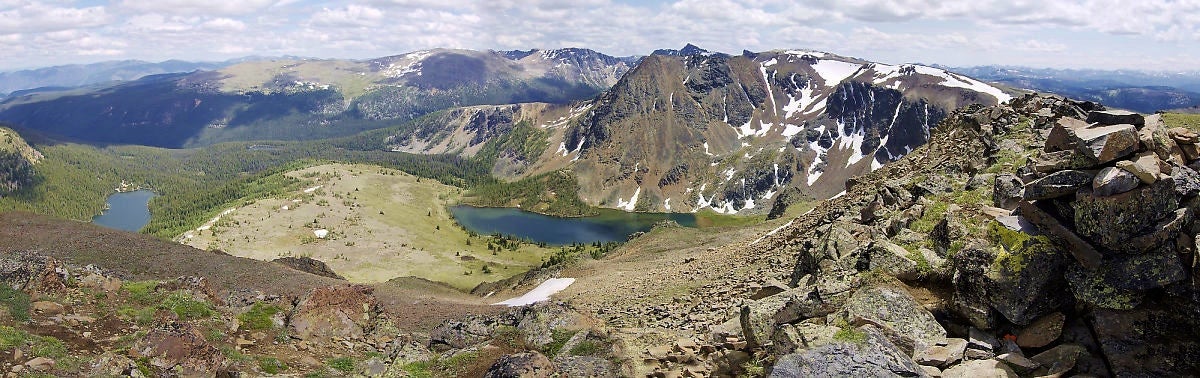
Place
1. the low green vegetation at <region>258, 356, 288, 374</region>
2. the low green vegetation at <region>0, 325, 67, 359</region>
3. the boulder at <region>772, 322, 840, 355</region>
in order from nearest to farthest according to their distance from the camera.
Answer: the boulder at <region>772, 322, 840, 355</region> < the low green vegetation at <region>0, 325, 67, 359</region> < the low green vegetation at <region>258, 356, 288, 374</region>

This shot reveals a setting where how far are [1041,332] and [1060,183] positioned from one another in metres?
3.67

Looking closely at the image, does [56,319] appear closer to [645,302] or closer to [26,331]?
[26,331]

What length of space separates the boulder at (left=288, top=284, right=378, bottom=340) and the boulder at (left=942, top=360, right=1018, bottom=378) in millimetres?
28018

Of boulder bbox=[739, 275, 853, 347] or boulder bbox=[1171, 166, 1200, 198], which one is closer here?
boulder bbox=[1171, 166, 1200, 198]

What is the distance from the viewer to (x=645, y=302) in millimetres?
33625

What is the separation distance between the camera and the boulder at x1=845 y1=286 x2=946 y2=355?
13.9m

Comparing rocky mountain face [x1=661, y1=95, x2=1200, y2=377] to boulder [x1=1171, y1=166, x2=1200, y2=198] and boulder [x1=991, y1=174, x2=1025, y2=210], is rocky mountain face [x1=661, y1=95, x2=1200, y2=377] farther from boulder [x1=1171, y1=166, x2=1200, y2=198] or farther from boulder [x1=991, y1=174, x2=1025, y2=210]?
boulder [x1=991, y1=174, x2=1025, y2=210]

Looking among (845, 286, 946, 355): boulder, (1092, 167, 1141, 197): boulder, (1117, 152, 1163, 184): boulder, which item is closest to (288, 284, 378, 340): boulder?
(845, 286, 946, 355): boulder

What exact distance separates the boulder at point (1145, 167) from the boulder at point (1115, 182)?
0.11 metres

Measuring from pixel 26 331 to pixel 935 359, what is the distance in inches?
1268

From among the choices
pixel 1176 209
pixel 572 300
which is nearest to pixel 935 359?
pixel 1176 209

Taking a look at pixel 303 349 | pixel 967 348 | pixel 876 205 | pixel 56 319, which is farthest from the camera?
pixel 876 205

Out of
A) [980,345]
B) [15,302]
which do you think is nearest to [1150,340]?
[980,345]

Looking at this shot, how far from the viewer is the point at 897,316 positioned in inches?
576
